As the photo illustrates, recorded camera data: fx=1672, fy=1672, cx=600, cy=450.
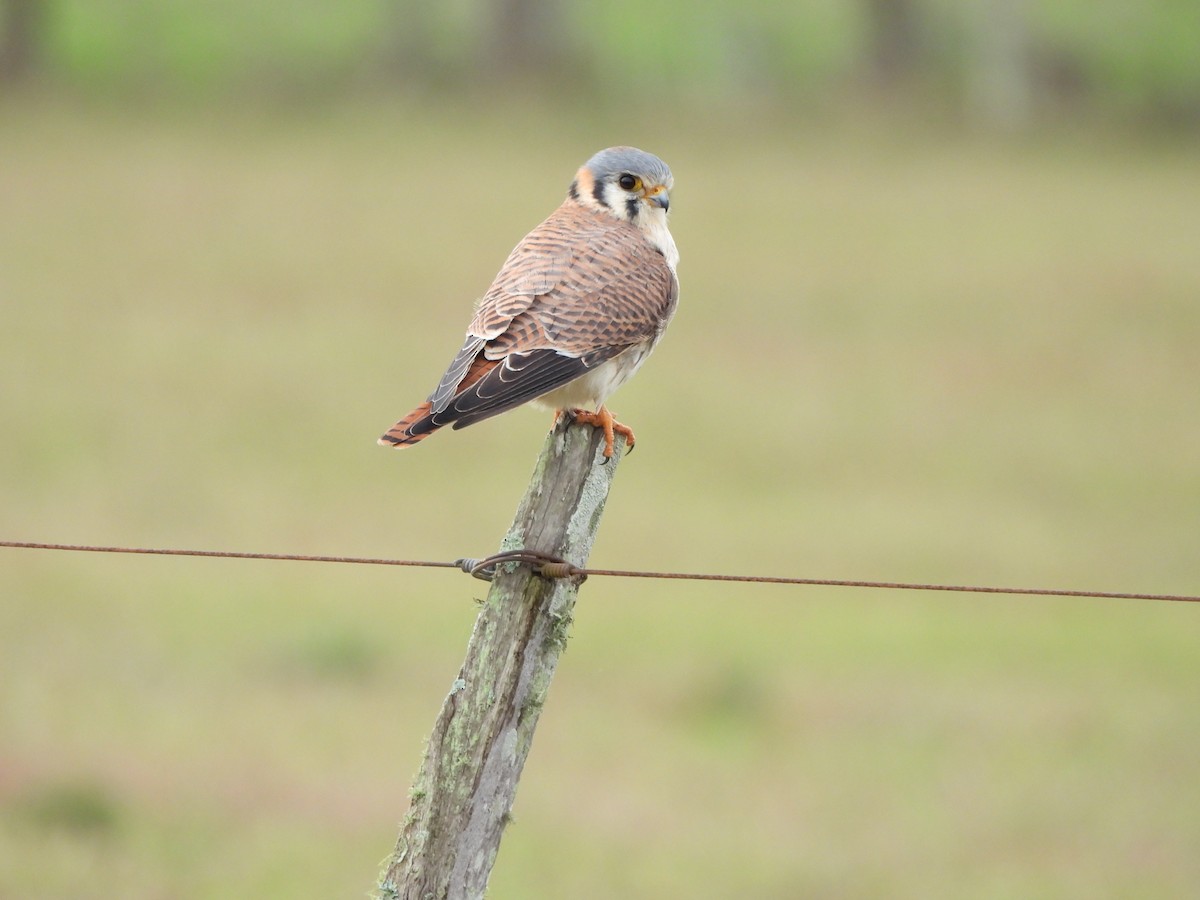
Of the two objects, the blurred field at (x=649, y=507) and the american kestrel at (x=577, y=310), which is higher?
the blurred field at (x=649, y=507)

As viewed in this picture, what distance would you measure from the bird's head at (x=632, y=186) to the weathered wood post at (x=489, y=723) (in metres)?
2.33

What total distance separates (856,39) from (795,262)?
26.9ft

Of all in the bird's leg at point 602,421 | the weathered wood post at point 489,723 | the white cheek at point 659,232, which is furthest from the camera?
the white cheek at point 659,232

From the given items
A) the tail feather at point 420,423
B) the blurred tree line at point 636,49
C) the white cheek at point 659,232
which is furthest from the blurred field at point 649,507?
the tail feather at point 420,423

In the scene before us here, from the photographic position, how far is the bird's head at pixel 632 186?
5594 mm

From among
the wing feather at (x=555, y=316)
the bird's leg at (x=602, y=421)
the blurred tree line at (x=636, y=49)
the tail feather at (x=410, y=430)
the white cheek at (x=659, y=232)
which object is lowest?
the bird's leg at (x=602, y=421)

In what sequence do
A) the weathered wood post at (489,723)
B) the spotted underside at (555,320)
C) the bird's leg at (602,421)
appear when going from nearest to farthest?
the weathered wood post at (489,723) < the bird's leg at (602,421) < the spotted underside at (555,320)

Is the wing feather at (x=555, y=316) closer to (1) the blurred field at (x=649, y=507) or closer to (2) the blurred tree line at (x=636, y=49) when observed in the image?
(1) the blurred field at (x=649, y=507)

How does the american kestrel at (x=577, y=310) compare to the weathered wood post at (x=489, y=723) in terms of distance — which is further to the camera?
the american kestrel at (x=577, y=310)

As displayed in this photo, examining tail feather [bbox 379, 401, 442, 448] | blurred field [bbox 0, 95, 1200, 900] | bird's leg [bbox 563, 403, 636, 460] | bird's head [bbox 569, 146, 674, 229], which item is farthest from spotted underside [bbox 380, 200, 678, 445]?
blurred field [bbox 0, 95, 1200, 900]

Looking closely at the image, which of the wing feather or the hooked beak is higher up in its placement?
the hooked beak

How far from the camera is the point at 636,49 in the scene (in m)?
26.6

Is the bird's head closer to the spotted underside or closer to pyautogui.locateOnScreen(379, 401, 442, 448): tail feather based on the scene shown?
the spotted underside

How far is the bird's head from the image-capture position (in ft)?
18.4
